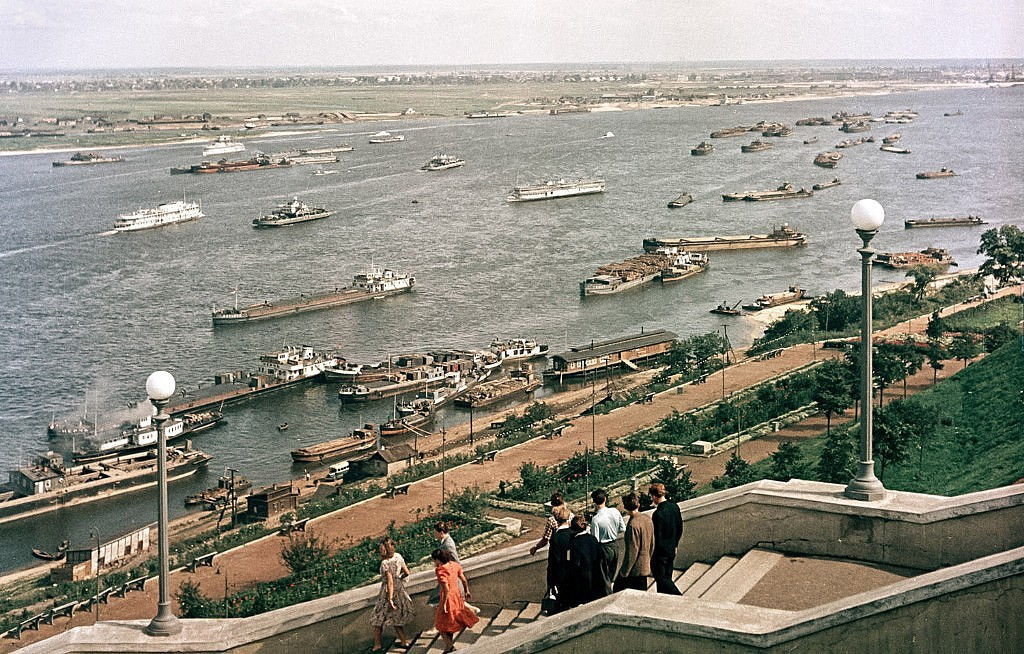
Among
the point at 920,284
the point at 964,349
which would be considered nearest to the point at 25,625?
the point at 964,349

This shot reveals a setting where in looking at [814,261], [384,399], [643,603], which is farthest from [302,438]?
[814,261]

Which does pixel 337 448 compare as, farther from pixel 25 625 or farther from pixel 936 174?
pixel 936 174

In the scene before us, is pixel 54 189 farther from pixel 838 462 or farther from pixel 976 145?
pixel 838 462

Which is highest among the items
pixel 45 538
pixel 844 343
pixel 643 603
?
pixel 643 603

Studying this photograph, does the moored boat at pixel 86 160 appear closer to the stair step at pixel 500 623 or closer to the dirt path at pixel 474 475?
the dirt path at pixel 474 475

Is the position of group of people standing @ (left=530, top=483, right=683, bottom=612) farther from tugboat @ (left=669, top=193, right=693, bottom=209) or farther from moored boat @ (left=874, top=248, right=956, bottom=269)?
tugboat @ (left=669, top=193, right=693, bottom=209)

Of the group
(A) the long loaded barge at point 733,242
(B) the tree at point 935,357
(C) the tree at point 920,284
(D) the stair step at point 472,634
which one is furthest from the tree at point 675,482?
(A) the long loaded barge at point 733,242
